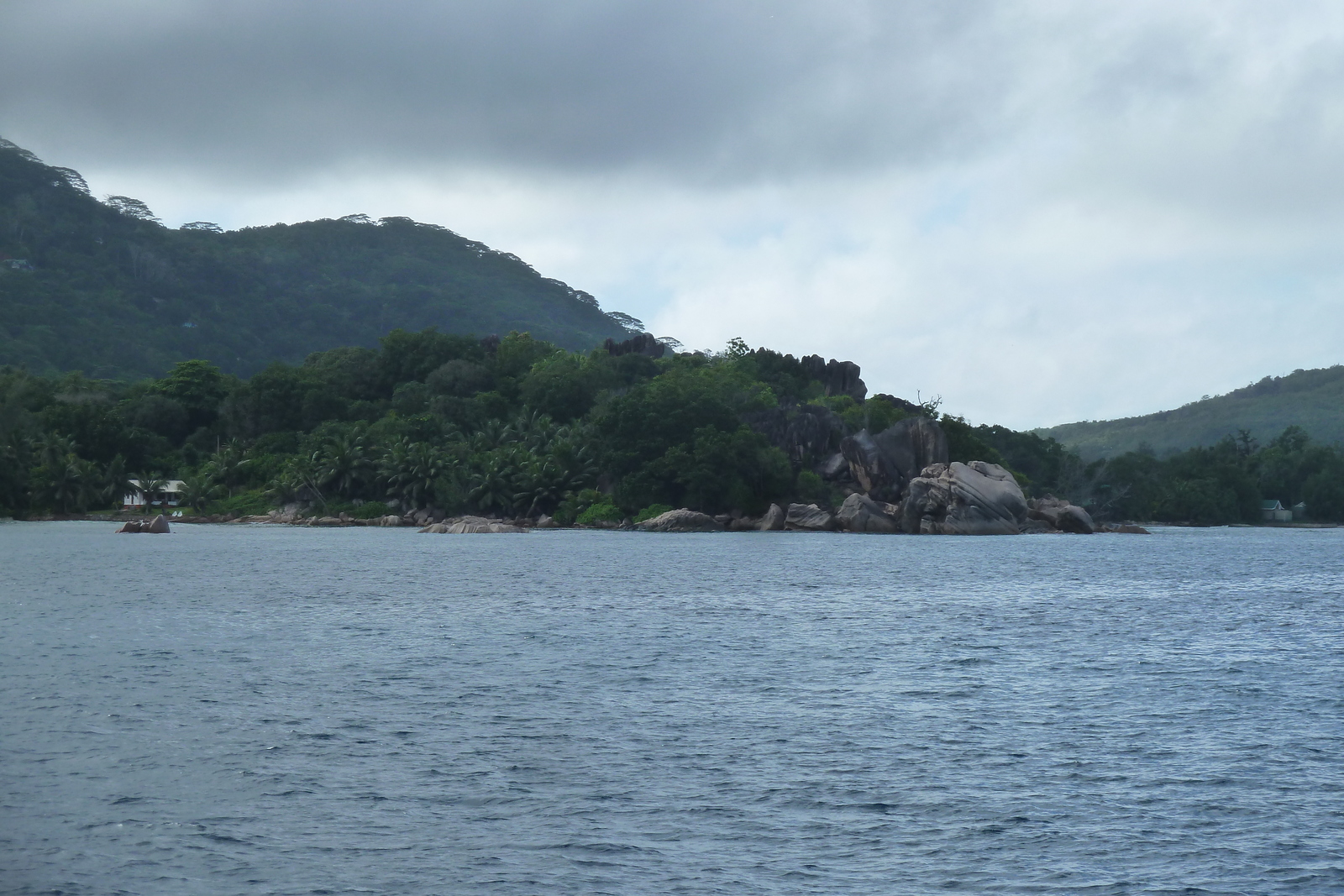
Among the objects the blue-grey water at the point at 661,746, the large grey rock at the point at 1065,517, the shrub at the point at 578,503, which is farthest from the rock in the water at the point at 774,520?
the blue-grey water at the point at 661,746

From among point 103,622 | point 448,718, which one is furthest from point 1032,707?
point 103,622

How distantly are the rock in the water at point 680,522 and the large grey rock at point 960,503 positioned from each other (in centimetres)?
1652

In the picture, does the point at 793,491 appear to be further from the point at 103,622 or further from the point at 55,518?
the point at 103,622

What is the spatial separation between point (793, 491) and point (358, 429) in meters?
42.4

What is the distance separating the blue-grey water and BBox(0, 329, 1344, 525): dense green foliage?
60.1 metres

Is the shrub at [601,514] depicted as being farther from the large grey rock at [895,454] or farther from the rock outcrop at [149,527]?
the rock outcrop at [149,527]

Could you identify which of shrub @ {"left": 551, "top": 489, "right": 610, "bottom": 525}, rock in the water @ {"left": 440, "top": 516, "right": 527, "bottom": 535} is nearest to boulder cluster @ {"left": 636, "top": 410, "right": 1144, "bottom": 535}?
shrub @ {"left": 551, "top": 489, "right": 610, "bottom": 525}

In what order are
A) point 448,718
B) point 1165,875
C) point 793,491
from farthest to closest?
point 793,491, point 448,718, point 1165,875

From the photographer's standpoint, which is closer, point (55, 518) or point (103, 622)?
point (103, 622)

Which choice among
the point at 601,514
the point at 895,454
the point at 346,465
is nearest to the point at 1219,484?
the point at 895,454

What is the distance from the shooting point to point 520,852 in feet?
40.2

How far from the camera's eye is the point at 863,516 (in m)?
96.5

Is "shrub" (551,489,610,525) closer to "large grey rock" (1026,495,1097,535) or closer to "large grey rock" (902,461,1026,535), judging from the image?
"large grey rock" (902,461,1026,535)

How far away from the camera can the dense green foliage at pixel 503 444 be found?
99.7 m
